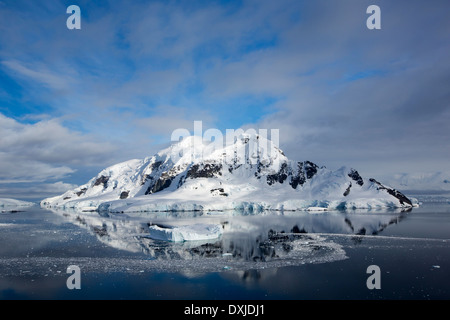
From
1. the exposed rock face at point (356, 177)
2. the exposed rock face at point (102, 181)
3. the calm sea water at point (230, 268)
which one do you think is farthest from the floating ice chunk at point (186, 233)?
the exposed rock face at point (102, 181)

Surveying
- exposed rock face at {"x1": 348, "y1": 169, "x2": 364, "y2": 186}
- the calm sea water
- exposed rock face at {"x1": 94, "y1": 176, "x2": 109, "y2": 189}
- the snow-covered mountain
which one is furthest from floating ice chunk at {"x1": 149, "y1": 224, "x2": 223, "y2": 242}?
exposed rock face at {"x1": 94, "y1": 176, "x2": 109, "y2": 189}

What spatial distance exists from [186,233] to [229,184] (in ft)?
280

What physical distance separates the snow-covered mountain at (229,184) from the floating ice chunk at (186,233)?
5518 cm

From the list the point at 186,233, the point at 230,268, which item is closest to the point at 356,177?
the point at 186,233

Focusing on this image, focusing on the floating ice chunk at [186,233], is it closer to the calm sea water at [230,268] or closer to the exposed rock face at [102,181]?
the calm sea water at [230,268]

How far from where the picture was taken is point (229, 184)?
11725 centimetres

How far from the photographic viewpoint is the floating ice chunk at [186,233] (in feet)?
105

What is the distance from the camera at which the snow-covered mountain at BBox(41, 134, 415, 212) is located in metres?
93.8

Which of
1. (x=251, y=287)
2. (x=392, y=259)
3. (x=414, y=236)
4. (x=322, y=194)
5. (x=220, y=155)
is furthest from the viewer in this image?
(x=220, y=155)

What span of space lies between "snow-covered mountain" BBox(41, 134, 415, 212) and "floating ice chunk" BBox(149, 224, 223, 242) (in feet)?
181
